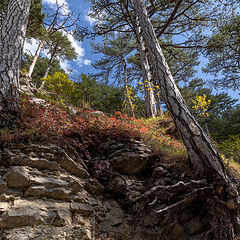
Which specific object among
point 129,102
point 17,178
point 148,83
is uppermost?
point 148,83

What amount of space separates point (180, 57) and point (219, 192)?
32.8ft

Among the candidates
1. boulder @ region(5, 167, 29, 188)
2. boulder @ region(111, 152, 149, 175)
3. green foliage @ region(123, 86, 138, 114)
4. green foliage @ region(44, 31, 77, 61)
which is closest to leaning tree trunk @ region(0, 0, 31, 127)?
boulder @ region(5, 167, 29, 188)

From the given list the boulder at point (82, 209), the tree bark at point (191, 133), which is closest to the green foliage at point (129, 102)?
the tree bark at point (191, 133)

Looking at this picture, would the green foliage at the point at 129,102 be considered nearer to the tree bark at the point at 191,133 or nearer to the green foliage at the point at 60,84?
the tree bark at the point at 191,133

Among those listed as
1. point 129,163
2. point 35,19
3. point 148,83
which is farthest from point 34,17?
point 129,163

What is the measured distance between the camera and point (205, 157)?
274cm

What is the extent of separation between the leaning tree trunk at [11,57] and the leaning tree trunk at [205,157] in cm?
378

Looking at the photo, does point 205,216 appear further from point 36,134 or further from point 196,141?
point 36,134

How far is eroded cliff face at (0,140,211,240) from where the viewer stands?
1.94 m

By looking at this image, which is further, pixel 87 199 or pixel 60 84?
pixel 60 84

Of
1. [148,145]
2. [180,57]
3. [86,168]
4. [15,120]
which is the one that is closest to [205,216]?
[148,145]

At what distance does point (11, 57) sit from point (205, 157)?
5.33 metres

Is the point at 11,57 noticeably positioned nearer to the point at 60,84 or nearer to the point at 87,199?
the point at 87,199

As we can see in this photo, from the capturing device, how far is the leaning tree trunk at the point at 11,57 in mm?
3141
